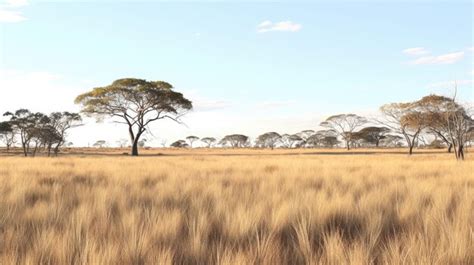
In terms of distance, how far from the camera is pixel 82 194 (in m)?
5.45

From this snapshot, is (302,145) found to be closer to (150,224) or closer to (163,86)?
(163,86)

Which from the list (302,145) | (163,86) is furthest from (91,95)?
(302,145)

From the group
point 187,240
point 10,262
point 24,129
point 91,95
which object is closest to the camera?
point 10,262

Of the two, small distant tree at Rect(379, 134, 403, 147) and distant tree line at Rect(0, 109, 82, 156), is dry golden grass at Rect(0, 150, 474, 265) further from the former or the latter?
small distant tree at Rect(379, 134, 403, 147)

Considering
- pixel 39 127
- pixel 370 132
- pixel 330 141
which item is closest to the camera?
pixel 39 127

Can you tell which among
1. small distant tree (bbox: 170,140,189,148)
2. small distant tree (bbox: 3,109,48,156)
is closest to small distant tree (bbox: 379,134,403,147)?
small distant tree (bbox: 170,140,189,148)

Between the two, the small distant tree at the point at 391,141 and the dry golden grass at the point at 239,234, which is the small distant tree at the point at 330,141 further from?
the dry golden grass at the point at 239,234

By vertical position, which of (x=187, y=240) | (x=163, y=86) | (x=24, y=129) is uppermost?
(x=163, y=86)

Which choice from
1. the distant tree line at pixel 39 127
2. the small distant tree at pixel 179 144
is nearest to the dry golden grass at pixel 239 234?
the distant tree line at pixel 39 127

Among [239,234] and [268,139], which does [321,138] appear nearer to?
[268,139]

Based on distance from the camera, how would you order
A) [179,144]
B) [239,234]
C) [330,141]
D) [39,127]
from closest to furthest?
[239,234], [39,127], [330,141], [179,144]

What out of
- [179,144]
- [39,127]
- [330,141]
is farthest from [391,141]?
[39,127]

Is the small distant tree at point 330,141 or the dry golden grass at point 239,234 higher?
the small distant tree at point 330,141

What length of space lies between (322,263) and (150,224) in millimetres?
1453
